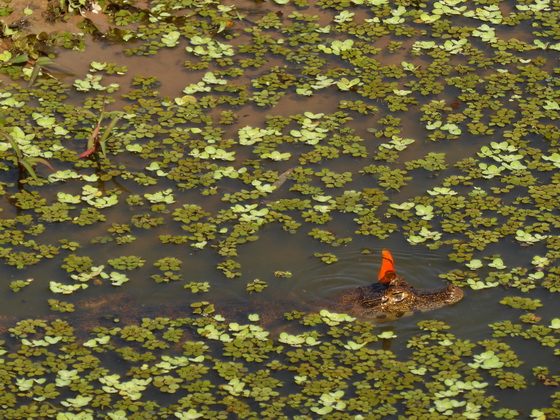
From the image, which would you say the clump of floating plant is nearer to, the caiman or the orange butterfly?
the caiman

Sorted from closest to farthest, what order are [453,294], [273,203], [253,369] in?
[253,369], [453,294], [273,203]

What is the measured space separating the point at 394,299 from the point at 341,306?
38 centimetres

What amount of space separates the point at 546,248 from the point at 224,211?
247cm

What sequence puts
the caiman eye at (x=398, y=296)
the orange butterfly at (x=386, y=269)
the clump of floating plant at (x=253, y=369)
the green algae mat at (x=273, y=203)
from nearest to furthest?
the clump of floating plant at (x=253, y=369), the green algae mat at (x=273, y=203), the orange butterfly at (x=386, y=269), the caiman eye at (x=398, y=296)

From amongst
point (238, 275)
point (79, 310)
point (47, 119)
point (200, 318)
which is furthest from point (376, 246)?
point (47, 119)

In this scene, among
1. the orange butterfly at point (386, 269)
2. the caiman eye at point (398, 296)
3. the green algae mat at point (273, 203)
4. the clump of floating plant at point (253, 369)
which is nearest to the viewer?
the clump of floating plant at point (253, 369)

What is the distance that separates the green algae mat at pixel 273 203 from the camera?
599 cm

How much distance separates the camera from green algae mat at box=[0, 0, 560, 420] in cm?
599

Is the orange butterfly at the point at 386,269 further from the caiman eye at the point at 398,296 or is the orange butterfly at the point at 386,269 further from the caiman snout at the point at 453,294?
the caiman snout at the point at 453,294

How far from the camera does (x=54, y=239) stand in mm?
7184

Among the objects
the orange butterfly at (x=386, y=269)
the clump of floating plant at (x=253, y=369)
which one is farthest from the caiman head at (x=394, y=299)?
the clump of floating plant at (x=253, y=369)

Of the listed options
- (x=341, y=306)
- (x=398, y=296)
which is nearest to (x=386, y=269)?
(x=398, y=296)

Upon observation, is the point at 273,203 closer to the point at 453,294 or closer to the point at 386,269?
the point at 386,269

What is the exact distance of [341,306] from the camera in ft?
21.9
